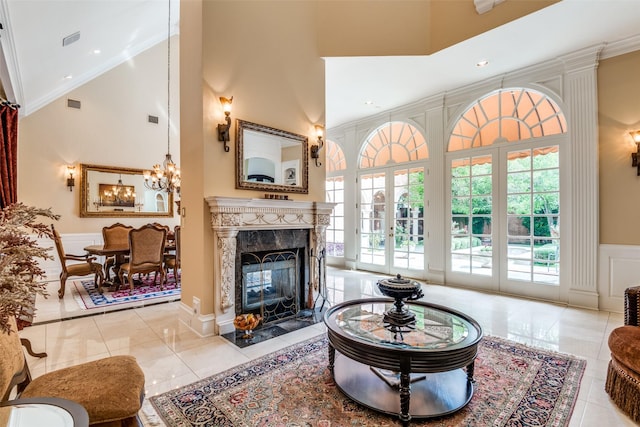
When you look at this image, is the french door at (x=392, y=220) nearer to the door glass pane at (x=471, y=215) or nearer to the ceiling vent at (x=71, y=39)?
the door glass pane at (x=471, y=215)

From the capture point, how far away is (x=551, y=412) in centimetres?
200

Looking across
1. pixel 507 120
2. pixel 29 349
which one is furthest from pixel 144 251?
pixel 507 120

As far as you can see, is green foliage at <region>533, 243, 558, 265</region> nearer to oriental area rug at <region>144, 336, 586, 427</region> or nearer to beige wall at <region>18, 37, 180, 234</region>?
oriental area rug at <region>144, 336, 586, 427</region>

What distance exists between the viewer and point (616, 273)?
3.99 metres

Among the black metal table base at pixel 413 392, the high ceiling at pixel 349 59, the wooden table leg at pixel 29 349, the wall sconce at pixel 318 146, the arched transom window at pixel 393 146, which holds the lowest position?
the black metal table base at pixel 413 392

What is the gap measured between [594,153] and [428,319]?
3590 millimetres

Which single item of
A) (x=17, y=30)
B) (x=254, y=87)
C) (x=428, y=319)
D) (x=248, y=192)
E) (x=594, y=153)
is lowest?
(x=428, y=319)

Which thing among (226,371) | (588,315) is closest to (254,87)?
(226,371)

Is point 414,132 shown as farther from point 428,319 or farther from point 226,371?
point 226,371

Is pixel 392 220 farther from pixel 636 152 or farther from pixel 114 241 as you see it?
pixel 114 241

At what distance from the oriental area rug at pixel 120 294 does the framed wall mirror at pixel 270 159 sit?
2.52 meters

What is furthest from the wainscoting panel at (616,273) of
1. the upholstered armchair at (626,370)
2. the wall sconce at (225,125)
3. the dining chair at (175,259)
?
the dining chair at (175,259)

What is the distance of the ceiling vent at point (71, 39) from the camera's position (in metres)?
4.16

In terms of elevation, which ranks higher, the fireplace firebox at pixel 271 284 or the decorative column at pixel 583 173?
the decorative column at pixel 583 173
